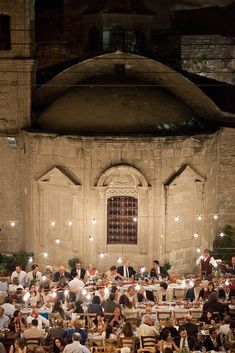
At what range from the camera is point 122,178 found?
30.4 m

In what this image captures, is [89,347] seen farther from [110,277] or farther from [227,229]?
[227,229]

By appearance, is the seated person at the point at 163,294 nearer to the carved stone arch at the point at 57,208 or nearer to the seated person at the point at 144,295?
the seated person at the point at 144,295

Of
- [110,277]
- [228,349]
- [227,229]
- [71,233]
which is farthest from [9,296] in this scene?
[227,229]

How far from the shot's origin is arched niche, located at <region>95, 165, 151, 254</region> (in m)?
30.3

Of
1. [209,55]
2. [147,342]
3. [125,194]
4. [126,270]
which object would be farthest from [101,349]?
[209,55]

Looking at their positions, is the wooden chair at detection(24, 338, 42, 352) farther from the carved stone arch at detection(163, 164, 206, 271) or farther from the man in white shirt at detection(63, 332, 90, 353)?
the carved stone arch at detection(163, 164, 206, 271)

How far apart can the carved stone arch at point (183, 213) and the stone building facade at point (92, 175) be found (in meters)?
0.03

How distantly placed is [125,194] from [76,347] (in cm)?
1051

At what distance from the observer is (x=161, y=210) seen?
30.6 meters

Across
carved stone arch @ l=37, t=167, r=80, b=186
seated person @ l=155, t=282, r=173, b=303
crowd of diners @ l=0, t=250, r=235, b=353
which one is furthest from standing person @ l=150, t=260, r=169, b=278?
carved stone arch @ l=37, t=167, r=80, b=186

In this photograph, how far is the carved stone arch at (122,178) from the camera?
30.2 m

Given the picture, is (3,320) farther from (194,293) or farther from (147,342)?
(194,293)

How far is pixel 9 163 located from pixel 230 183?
26.2ft

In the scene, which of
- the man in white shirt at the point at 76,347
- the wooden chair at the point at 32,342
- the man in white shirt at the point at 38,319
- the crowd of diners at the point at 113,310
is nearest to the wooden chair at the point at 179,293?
the crowd of diners at the point at 113,310
